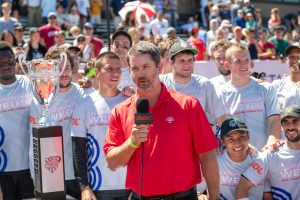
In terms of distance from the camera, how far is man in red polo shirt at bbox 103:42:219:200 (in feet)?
13.2

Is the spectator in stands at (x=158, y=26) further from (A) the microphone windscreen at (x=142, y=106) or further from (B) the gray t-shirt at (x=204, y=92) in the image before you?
(A) the microphone windscreen at (x=142, y=106)

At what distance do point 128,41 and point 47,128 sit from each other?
3210mm

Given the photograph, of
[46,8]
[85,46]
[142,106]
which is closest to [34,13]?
[46,8]

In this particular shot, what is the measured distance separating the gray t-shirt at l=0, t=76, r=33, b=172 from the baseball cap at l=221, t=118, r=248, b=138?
1822mm

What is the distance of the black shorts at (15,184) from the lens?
21.0 ft

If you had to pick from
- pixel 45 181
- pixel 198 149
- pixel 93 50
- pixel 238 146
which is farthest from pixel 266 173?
pixel 93 50

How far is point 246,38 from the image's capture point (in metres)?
16.3

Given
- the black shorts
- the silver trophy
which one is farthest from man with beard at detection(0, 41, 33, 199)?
the silver trophy

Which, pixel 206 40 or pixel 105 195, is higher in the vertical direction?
pixel 206 40

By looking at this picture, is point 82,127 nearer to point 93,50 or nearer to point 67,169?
point 67,169

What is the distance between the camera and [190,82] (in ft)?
19.7

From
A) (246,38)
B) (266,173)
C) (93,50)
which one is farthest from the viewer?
(246,38)

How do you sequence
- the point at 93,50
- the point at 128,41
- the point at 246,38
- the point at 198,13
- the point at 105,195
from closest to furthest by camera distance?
the point at 105,195 < the point at 128,41 < the point at 93,50 < the point at 246,38 < the point at 198,13

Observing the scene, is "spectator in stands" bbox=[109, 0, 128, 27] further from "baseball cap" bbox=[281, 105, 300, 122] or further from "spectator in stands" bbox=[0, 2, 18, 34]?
"baseball cap" bbox=[281, 105, 300, 122]
